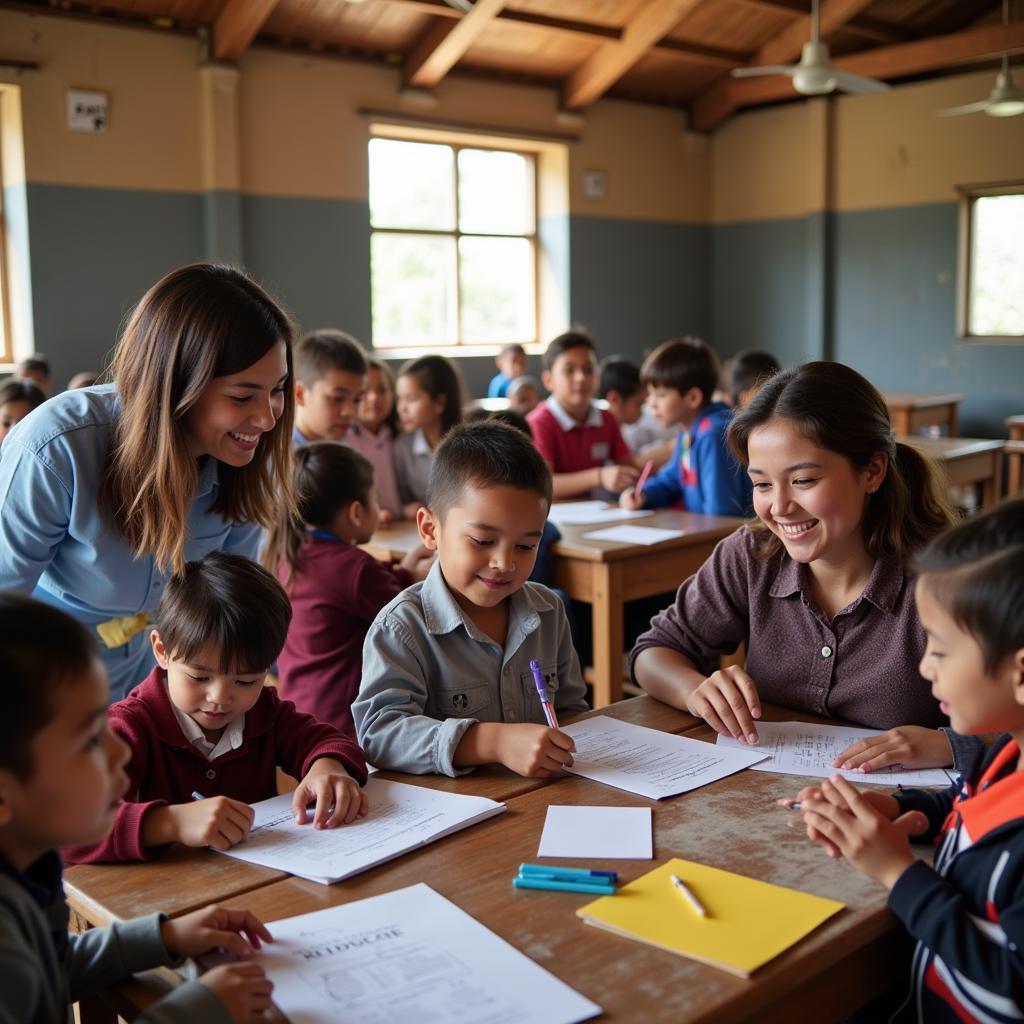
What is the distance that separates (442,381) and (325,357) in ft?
2.69

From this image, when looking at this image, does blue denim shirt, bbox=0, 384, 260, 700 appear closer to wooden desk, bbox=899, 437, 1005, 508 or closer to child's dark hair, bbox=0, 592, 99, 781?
child's dark hair, bbox=0, 592, 99, 781

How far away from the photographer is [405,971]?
0.93 metres

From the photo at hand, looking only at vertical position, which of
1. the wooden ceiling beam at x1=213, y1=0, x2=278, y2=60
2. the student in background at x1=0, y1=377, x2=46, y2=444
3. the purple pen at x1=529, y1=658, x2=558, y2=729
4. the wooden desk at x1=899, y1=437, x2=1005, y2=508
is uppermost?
the wooden ceiling beam at x1=213, y1=0, x2=278, y2=60

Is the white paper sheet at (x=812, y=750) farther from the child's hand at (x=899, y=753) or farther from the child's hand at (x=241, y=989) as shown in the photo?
the child's hand at (x=241, y=989)

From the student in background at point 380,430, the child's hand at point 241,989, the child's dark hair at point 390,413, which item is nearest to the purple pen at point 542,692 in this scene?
the child's hand at point 241,989

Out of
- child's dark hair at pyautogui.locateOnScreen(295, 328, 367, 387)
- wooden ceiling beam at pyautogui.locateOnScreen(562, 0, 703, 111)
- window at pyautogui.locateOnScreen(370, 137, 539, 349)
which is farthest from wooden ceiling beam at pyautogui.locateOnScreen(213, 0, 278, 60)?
child's dark hair at pyautogui.locateOnScreen(295, 328, 367, 387)

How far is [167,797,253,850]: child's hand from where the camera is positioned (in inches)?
46.2

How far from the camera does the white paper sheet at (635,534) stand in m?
3.13

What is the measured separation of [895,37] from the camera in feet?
29.4

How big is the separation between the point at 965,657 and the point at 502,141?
8007mm

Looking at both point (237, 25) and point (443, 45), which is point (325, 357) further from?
point (443, 45)

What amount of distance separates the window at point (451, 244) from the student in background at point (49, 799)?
7.04 meters

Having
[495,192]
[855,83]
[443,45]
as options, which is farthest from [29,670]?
[495,192]

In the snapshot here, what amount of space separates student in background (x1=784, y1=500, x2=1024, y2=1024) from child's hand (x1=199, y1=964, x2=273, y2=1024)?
1.84 ft
